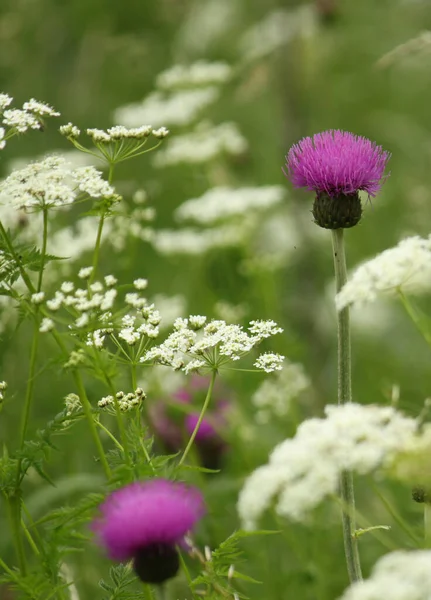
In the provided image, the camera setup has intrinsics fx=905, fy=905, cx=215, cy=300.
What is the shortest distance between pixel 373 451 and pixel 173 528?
47 cm

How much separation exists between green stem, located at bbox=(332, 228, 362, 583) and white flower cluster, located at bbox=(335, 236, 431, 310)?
0.14m

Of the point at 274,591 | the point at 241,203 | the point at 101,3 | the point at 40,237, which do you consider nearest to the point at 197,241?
the point at 241,203

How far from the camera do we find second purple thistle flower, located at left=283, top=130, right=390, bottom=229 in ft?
8.05

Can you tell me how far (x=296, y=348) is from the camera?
14.7 feet

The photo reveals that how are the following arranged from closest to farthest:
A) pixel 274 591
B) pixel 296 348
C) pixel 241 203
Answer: pixel 274 591
pixel 296 348
pixel 241 203

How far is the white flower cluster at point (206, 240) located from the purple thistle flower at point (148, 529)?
3.26 m

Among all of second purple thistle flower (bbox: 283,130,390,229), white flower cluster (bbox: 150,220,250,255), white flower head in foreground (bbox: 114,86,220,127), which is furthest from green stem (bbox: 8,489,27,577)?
white flower head in foreground (bbox: 114,86,220,127)

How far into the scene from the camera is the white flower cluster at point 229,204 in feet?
16.5

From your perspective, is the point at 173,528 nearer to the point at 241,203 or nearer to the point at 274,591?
the point at 274,591

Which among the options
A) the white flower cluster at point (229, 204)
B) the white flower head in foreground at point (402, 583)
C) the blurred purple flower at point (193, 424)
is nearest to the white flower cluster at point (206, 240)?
the white flower cluster at point (229, 204)

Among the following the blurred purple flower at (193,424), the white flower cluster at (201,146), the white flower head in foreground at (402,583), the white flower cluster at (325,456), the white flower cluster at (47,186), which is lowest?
the white flower head in foreground at (402,583)

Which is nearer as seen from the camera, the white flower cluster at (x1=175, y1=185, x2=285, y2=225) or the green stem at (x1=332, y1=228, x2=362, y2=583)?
the green stem at (x1=332, y1=228, x2=362, y2=583)

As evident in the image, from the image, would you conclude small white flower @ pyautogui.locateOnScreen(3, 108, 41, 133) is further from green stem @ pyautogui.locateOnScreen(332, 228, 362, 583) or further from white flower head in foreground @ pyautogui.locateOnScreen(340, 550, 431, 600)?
white flower head in foreground @ pyautogui.locateOnScreen(340, 550, 431, 600)

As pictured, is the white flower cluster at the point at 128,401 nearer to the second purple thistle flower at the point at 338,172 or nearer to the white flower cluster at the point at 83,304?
the white flower cluster at the point at 83,304
